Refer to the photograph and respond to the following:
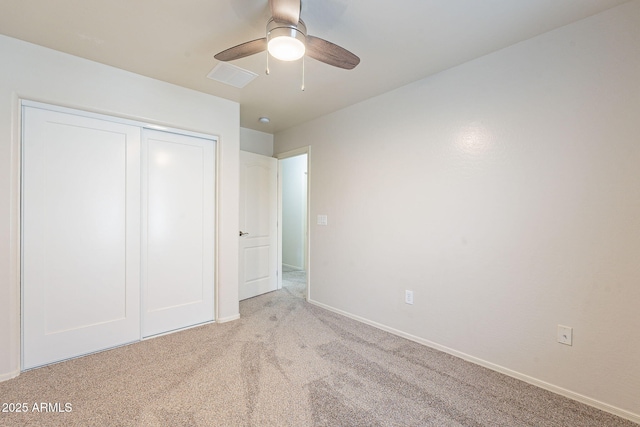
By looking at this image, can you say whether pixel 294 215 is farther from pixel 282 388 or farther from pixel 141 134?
pixel 282 388

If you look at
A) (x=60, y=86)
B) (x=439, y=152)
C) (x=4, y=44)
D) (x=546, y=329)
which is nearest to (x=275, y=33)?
(x=439, y=152)

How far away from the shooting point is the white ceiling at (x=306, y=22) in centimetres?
177

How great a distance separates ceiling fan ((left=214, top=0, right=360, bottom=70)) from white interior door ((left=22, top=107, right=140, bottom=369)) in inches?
60.2

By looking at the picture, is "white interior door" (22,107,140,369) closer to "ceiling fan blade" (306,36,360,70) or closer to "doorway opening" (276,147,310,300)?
"ceiling fan blade" (306,36,360,70)

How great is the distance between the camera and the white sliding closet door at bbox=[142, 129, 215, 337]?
282 centimetres

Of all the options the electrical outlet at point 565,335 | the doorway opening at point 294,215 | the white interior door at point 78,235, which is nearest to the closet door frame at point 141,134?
the white interior door at point 78,235

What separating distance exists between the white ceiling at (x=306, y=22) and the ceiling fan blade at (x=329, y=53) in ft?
0.89

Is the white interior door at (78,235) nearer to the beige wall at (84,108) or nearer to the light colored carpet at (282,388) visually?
the beige wall at (84,108)

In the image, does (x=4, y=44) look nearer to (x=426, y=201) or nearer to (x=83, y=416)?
(x=83, y=416)

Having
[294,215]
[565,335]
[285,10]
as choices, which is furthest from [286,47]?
[294,215]

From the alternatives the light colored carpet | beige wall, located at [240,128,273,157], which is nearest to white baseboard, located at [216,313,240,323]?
the light colored carpet

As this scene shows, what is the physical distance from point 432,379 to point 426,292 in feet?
2.51

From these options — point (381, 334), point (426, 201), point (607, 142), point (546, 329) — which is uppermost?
point (607, 142)

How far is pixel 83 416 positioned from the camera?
1731mm
